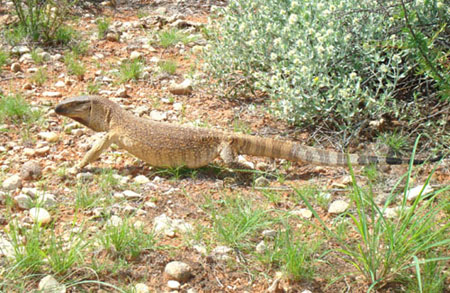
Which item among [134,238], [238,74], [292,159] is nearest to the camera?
[134,238]

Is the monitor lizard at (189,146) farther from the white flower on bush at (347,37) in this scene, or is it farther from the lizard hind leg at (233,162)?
the white flower on bush at (347,37)

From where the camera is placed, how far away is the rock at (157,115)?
6820 mm

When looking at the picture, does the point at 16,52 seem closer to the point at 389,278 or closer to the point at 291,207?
the point at 291,207

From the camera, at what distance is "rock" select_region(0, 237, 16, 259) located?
379 centimetres

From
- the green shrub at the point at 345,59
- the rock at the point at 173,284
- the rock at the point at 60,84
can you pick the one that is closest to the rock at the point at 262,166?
the green shrub at the point at 345,59

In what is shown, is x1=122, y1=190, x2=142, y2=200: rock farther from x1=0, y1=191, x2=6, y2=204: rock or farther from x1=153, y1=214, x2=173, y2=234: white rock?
x1=0, y1=191, x2=6, y2=204: rock

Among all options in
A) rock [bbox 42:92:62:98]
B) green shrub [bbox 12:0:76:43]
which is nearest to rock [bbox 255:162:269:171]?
rock [bbox 42:92:62:98]

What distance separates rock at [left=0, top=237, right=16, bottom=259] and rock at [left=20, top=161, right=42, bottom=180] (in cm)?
138

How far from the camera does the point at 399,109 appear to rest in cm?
619

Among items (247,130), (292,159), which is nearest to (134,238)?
(292,159)

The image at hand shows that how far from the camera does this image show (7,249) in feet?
12.7

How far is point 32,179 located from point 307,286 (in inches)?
117

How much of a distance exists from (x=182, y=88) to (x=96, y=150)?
2184mm

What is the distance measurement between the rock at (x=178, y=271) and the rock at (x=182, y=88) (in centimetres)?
394
